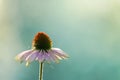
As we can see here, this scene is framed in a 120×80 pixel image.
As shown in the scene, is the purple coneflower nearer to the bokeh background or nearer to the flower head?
the flower head

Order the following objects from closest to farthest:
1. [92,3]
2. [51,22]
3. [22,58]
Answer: [22,58], [92,3], [51,22]

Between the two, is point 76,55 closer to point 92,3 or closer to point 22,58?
point 92,3

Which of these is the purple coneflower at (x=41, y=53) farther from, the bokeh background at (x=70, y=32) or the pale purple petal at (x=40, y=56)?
the bokeh background at (x=70, y=32)

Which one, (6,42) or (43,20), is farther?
(43,20)

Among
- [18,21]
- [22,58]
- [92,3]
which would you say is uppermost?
[18,21]

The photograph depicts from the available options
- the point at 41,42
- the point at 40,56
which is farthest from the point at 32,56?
the point at 41,42

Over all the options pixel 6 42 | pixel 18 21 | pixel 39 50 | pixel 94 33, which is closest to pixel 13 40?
pixel 6 42
